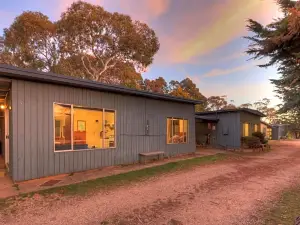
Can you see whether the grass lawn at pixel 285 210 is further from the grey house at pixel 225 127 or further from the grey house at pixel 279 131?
the grey house at pixel 279 131

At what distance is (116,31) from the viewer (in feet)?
60.7

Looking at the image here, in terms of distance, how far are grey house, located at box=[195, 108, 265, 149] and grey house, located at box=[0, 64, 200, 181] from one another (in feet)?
23.8

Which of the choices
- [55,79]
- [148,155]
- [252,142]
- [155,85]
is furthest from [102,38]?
[252,142]

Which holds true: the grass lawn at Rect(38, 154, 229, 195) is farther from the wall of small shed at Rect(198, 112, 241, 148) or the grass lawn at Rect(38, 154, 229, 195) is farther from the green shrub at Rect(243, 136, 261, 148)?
the wall of small shed at Rect(198, 112, 241, 148)

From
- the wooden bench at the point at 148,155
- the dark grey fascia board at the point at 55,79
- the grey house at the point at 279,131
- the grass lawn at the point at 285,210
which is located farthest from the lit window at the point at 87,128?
the grey house at the point at 279,131

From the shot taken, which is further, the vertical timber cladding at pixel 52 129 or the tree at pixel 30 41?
the tree at pixel 30 41

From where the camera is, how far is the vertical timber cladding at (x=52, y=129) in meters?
6.14

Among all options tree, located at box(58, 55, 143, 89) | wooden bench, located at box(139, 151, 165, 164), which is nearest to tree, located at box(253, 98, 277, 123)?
tree, located at box(58, 55, 143, 89)

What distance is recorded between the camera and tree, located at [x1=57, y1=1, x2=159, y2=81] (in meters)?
17.4

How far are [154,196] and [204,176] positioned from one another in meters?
2.64

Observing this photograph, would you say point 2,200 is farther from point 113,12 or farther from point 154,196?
point 113,12

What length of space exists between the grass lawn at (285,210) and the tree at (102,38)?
54.4 ft

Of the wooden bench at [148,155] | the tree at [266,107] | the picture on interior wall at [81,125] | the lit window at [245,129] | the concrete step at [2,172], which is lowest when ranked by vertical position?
the concrete step at [2,172]

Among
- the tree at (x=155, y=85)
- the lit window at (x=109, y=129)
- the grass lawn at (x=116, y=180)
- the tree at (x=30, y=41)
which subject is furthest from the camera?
the tree at (x=155, y=85)
